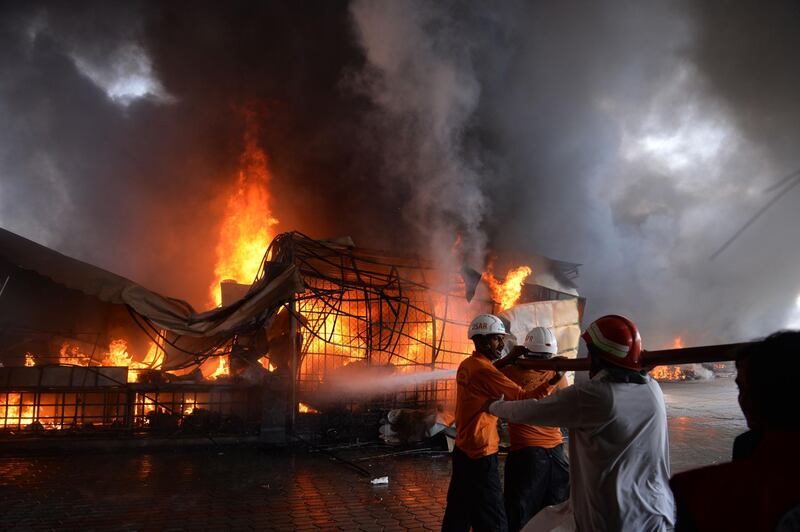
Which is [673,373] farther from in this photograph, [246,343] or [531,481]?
[531,481]

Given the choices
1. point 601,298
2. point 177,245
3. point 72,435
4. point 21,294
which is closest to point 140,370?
point 72,435

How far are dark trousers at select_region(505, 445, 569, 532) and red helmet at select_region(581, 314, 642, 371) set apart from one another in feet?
7.89

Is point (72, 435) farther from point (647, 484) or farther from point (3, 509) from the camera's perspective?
point (647, 484)

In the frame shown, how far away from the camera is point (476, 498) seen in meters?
3.88

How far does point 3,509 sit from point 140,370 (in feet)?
15.9

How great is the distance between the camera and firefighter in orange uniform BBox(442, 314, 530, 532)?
3846mm

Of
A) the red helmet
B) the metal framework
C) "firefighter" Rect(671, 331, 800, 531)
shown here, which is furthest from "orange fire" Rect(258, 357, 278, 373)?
"firefighter" Rect(671, 331, 800, 531)

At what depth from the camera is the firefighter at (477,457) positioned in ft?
12.6

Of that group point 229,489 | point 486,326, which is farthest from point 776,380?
point 229,489

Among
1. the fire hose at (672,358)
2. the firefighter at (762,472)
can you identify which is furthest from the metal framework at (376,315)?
the firefighter at (762,472)

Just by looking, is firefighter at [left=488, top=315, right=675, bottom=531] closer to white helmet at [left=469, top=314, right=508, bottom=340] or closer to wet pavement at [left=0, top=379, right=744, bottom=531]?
white helmet at [left=469, top=314, right=508, bottom=340]

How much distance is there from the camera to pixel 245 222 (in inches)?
716

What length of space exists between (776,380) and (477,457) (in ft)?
9.20

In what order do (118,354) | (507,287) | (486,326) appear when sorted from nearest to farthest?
1. (486,326)
2. (118,354)
3. (507,287)
